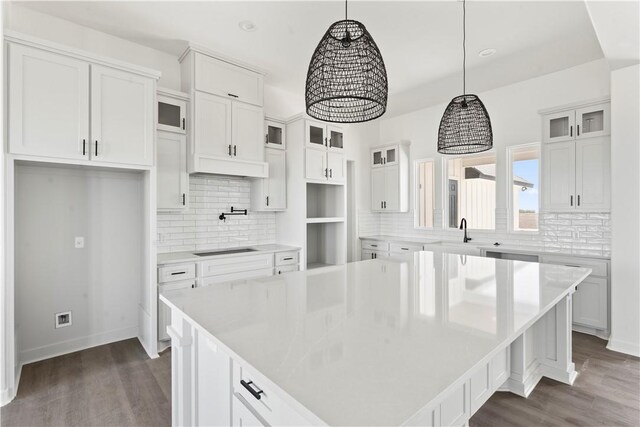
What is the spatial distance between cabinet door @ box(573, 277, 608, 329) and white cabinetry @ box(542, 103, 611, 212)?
772 millimetres

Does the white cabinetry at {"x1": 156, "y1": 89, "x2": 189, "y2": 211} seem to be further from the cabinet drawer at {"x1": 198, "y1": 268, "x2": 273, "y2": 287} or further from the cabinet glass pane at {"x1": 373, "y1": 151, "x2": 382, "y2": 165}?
the cabinet glass pane at {"x1": 373, "y1": 151, "x2": 382, "y2": 165}

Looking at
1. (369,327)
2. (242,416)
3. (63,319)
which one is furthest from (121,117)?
(369,327)

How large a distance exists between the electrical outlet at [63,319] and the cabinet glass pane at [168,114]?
201 centimetres

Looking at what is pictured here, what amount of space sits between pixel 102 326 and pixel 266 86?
344 centimetres

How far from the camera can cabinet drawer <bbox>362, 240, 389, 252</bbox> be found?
5.20 metres

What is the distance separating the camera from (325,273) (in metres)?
2.13

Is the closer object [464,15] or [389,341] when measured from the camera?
[389,341]

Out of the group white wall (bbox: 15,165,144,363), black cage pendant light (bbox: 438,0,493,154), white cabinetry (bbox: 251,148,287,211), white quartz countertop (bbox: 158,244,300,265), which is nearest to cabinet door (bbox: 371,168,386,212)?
white cabinetry (bbox: 251,148,287,211)

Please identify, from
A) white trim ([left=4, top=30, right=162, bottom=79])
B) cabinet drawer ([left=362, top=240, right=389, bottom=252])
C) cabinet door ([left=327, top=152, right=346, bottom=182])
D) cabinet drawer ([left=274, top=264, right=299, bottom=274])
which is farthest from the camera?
cabinet drawer ([left=362, top=240, right=389, bottom=252])

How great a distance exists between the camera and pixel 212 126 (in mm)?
3490

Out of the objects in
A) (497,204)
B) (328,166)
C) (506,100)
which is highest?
(506,100)

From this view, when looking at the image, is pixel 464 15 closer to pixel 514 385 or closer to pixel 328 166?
pixel 328 166

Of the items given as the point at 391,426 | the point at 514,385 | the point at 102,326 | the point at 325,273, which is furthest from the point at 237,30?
the point at 514,385

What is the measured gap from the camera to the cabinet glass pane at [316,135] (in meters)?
4.14
